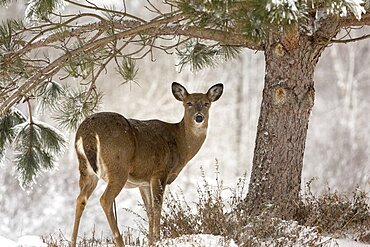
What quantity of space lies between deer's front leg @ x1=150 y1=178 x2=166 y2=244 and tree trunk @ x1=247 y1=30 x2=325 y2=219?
0.73m

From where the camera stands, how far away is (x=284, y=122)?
6.35 m

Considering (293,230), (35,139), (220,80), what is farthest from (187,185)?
(293,230)

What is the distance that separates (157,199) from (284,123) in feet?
3.99

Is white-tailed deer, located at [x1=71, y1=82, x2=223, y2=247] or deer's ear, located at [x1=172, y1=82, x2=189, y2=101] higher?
deer's ear, located at [x1=172, y1=82, x2=189, y2=101]

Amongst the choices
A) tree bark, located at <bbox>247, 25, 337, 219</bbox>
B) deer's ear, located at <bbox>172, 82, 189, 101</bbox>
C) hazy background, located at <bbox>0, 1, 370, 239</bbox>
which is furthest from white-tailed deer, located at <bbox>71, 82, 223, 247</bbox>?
hazy background, located at <bbox>0, 1, 370, 239</bbox>

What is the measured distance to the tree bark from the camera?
6.34 m

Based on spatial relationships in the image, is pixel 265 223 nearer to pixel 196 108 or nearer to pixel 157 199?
pixel 157 199

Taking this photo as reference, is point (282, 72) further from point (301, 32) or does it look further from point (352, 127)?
point (352, 127)

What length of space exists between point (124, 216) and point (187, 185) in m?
→ 1.76

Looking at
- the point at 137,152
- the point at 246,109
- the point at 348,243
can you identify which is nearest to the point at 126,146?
the point at 137,152

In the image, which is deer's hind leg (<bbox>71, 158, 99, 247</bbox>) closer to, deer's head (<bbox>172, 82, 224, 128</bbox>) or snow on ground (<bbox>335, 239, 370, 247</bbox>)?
deer's head (<bbox>172, 82, 224, 128</bbox>)

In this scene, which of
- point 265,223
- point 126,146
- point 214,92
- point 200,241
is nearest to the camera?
point 200,241

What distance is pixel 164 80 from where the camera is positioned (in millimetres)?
18141

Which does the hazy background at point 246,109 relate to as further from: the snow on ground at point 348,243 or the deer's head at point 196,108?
the snow on ground at point 348,243
